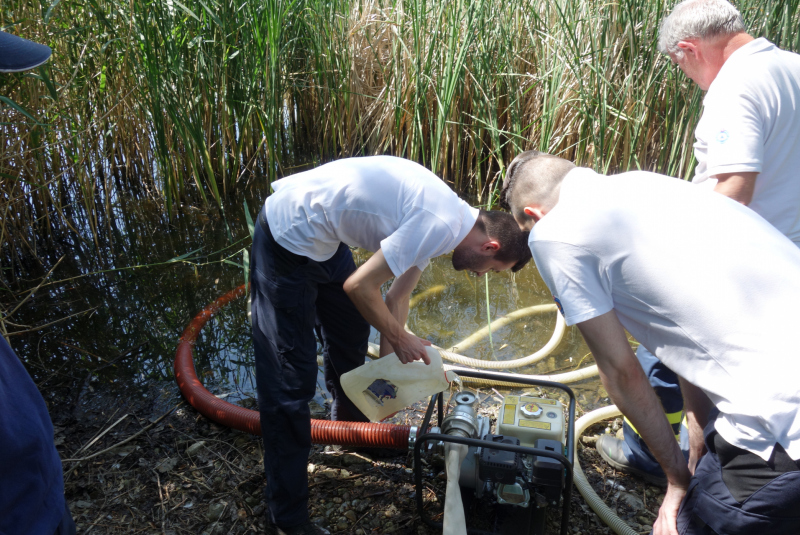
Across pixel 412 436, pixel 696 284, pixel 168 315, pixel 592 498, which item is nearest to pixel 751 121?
pixel 696 284

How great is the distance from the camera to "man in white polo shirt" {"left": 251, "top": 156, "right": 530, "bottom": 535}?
182cm

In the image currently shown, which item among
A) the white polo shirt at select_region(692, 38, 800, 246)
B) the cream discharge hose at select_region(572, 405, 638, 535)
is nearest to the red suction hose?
the cream discharge hose at select_region(572, 405, 638, 535)

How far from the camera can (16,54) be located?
3.85 ft

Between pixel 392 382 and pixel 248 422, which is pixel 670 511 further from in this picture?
pixel 248 422

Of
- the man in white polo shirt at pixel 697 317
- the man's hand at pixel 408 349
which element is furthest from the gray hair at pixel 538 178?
the man's hand at pixel 408 349

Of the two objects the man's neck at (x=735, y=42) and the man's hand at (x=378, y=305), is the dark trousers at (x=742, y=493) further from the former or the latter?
the man's neck at (x=735, y=42)

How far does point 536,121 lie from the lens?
4078 mm

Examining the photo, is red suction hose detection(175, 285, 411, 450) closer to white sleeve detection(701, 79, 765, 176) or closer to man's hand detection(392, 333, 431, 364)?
man's hand detection(392, 333, 431, 364)

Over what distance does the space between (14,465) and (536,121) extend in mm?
3814

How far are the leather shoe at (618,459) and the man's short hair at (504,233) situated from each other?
977 mm

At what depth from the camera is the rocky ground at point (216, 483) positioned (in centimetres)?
211

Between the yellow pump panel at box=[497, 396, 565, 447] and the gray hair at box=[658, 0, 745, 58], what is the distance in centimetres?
147

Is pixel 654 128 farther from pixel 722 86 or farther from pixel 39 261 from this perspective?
pixel 39 261

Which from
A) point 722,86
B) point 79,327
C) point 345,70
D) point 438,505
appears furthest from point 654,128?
point 79,327
